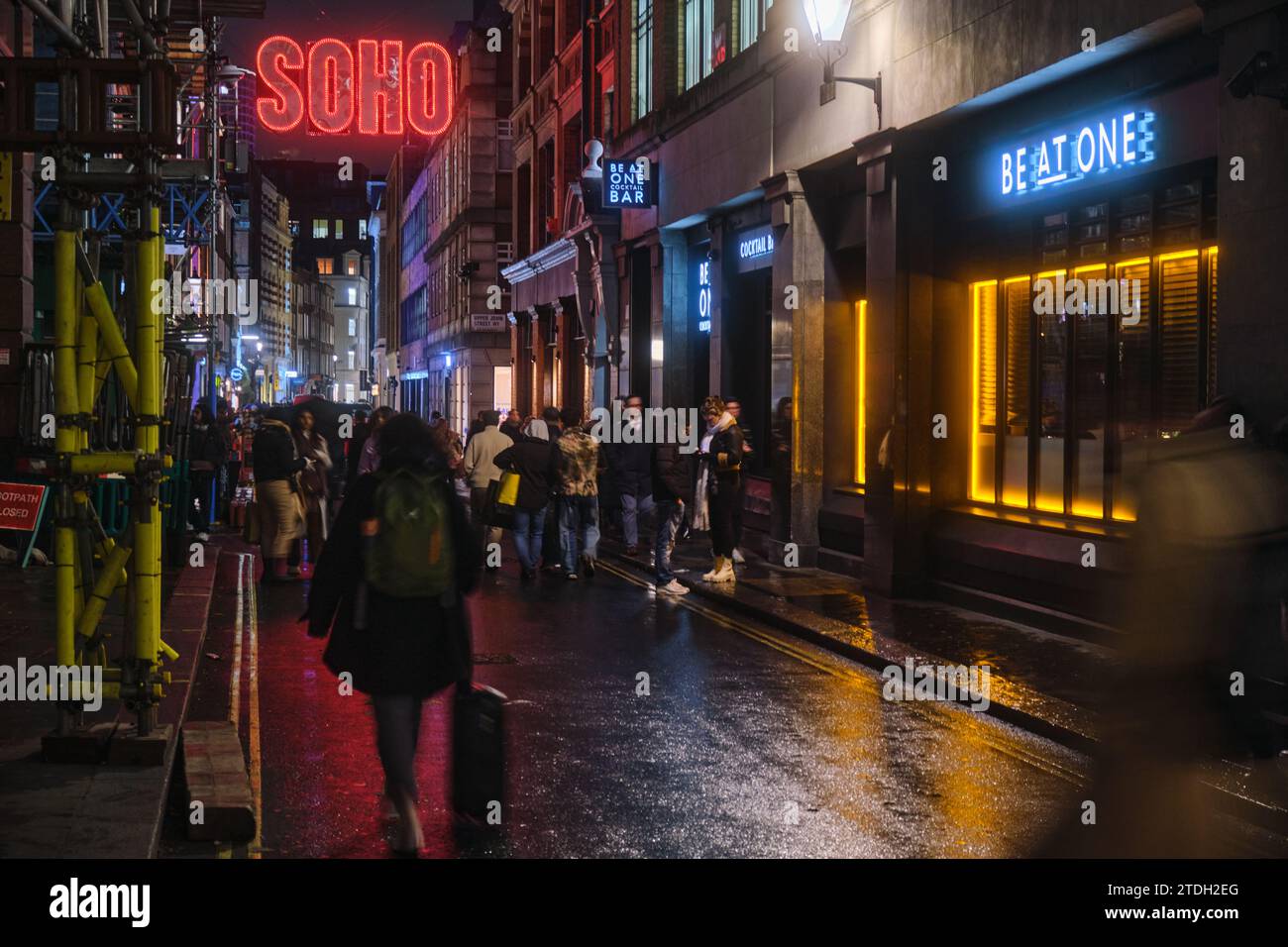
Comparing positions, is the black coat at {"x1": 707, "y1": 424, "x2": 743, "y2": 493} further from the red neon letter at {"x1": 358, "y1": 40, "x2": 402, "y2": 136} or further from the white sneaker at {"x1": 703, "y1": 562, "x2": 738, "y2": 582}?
the red neon letter at {"x1": 358, "y1": 40, "x2": 402, "y2": 136}

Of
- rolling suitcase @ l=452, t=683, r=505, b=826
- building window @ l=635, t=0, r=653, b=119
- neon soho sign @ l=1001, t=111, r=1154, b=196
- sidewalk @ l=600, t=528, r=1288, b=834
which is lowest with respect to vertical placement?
sidewalk @ l=600, t=528, r=1288, b=834

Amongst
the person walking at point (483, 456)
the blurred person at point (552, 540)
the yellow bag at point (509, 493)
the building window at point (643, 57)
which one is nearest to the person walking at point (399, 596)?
the yellow bag at point (509, 493)

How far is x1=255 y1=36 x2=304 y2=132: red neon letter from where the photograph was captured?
3362cm

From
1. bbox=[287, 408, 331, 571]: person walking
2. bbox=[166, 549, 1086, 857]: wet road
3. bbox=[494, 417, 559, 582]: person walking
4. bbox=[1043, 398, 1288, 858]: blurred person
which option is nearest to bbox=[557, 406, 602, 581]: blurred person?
bbox=[494, 417, 559, 582]: person walking

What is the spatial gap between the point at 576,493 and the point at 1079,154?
6.76m

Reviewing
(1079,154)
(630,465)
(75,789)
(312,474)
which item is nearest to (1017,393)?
(1079,154)

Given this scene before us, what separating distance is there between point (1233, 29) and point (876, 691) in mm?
4863

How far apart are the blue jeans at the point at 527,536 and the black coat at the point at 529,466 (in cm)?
14

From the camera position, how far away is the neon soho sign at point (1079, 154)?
1230 centimetres

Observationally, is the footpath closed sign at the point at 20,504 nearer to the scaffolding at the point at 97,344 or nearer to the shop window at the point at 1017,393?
the scaffolding at the point at 97,344

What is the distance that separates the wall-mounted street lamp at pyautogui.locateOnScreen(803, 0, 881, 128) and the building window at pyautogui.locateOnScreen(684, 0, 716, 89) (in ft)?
23.4
